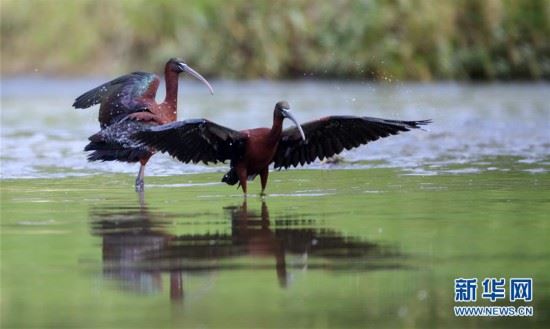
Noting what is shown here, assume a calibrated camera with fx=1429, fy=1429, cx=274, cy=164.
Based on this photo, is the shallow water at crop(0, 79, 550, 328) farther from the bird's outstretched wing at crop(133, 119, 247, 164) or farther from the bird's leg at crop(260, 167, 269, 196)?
the bird's outstretched wing at crop(133, 119, 247, 164)

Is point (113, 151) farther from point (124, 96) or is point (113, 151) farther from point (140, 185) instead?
point (124, 96)

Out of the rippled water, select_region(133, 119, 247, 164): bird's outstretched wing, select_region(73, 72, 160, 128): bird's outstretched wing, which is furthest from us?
the rippled water

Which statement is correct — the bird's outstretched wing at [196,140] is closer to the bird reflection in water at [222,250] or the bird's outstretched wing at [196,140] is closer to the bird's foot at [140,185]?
the bird's foot at [140,185]

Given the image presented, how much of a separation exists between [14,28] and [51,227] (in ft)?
88.8

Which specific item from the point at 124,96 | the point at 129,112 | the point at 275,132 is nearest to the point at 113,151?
the point at 129,112

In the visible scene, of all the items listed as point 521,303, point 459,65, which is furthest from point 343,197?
point 459,65

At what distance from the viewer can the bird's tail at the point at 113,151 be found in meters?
13.5

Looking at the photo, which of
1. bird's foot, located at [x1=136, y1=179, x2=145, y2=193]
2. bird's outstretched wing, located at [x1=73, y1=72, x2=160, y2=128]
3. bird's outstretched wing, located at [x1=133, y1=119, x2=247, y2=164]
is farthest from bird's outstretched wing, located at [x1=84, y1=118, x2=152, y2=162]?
bird's outstretched wing, located at [x1=133, y1=119, x2=247, y2=164]

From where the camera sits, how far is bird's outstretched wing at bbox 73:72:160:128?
14328 millimetres

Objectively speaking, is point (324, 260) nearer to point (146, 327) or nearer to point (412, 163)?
point (146, 327)

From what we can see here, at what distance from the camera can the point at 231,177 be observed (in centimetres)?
1309

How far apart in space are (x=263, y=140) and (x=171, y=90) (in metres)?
1.91

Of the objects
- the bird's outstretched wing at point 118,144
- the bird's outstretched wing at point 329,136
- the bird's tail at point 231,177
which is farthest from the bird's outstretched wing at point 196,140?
the bird's outstretched wing at point 118,144

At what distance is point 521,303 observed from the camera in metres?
7.46
